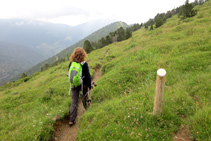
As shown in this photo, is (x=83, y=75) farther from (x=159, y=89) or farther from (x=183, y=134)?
(x=183, y=134)

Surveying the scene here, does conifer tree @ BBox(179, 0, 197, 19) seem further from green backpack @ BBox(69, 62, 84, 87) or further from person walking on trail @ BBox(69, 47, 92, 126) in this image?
green backpack @ BBox(69, 62, 84, 87)

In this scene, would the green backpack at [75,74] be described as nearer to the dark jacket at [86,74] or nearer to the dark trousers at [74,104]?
the dark jacket at [86,74]

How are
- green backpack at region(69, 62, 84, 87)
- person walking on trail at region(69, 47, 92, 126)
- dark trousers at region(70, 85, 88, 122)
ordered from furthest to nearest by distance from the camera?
dark trousers at region(70, 85, 88, 122), person walking on trail at region(69, 47, 92, 126), green backpack at region(69, 62, 84, 87)

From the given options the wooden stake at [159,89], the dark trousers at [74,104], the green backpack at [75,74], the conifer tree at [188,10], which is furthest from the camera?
the conifer tree at [188,10]

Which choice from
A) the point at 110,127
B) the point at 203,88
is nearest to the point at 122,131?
the point at 110,127

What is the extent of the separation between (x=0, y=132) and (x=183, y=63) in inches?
479

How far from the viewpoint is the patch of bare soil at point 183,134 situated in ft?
10.5

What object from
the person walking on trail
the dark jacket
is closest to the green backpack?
the person walking on trail

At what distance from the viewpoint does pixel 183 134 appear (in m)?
3.33

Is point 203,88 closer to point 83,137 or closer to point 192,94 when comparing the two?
point 192,94

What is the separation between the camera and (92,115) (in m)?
5.64

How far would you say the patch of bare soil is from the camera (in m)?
3.21

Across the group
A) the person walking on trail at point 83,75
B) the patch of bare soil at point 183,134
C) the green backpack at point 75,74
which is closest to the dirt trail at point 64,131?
the person walking on trail at point 83,75

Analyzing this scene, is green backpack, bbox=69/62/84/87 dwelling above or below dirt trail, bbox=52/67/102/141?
above
